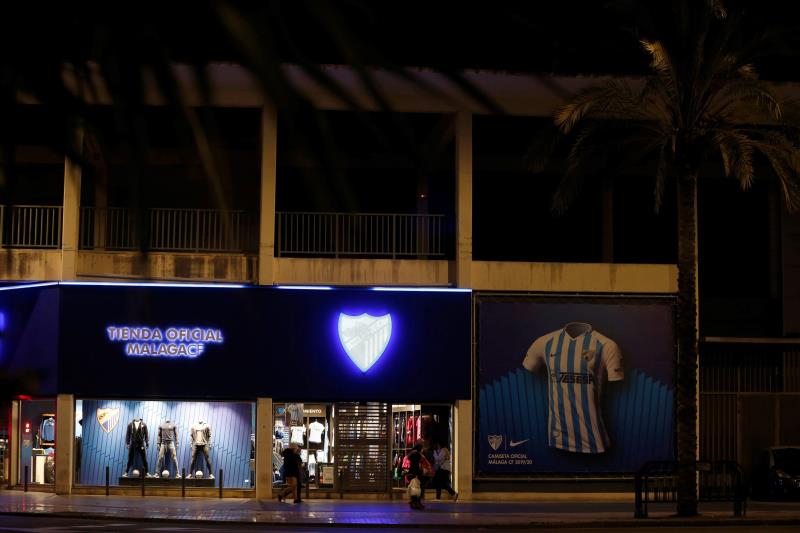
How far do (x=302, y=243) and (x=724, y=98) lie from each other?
38.6 feet

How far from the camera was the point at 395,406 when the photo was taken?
29953 millimetres

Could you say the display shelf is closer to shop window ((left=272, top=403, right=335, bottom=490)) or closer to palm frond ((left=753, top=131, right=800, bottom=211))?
shop window ((left=272, top=403, right=335, bottom=490))

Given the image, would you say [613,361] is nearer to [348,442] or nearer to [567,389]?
[567,389]

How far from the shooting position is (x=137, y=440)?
1166 inches

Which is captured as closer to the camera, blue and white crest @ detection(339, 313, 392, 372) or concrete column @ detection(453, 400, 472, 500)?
concrete column @ detection(453, 400, 472, 500)

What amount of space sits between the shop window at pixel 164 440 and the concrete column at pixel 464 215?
20.1 ft

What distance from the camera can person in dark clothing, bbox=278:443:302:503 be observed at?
89.9ft

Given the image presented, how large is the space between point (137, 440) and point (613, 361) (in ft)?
39.1

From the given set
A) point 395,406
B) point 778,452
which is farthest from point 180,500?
point 778,452

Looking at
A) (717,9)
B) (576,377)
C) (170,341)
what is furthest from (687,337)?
(170,341)

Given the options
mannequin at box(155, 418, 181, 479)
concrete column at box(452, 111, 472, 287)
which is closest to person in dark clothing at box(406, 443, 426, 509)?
concrete column at box(452, 111, 472, 287)

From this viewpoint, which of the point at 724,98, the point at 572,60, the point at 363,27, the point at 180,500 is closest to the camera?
the point at 363,27

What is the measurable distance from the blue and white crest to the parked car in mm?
10202

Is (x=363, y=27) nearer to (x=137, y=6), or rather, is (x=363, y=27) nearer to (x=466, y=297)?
(x=137, y=6)
